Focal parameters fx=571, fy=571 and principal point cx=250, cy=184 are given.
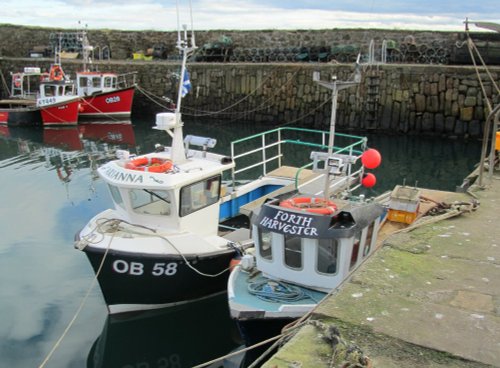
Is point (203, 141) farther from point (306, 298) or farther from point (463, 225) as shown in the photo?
point (463, 225)

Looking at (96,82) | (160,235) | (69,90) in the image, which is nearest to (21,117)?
(69,90)

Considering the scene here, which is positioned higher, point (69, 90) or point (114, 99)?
point (69, 90)

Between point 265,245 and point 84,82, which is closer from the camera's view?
point 265,245

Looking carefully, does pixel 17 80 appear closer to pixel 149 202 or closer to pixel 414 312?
pixel 149 202

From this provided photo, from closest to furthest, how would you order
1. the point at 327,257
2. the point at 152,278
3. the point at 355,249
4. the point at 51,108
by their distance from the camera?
the point at 327,257, the point at 355,249, the point at 152,278, the point at 51,108

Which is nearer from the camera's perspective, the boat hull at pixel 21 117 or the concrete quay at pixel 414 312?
the concrete quay at pixel 414 312

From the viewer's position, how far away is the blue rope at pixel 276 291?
5.98 m

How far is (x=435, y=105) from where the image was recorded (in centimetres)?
2022

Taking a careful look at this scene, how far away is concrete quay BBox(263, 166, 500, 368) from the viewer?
3.87 metres

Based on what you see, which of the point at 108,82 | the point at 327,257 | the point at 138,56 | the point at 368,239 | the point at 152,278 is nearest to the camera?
the point at 327,257

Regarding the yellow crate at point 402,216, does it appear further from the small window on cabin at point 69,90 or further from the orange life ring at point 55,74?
the orange life ring at point 55,74

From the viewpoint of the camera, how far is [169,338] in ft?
23.5

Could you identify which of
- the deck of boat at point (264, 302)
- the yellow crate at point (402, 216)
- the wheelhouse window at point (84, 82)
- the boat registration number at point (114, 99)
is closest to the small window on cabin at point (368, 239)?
the deck of boat at point (264, 302)

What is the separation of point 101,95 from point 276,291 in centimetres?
2003
